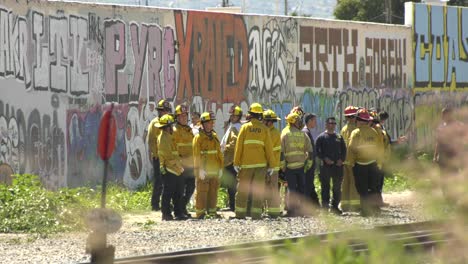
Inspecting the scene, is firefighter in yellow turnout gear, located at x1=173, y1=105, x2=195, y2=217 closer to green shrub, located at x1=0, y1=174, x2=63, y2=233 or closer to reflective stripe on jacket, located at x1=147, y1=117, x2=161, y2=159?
reflective stripe on jacket, located at x1=147, y1=117, x2=161, y2=159

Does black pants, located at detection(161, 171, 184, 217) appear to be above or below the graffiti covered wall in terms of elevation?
below

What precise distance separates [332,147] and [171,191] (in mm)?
3035

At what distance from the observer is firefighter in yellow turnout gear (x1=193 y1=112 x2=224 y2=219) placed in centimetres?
1880

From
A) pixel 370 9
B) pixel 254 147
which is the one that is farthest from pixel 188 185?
pixel 370 9

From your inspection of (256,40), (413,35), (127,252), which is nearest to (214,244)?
(127,252)

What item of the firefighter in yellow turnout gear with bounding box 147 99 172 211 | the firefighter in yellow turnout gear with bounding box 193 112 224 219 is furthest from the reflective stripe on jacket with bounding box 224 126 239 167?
the firefighter in yellow turnout gear with bounding box 147 99 172 211

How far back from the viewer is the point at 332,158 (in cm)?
1998

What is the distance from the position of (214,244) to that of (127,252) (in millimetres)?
1374

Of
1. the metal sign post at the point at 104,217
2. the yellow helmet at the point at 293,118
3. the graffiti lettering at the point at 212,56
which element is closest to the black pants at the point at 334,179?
the yellow helmet at the point at 293,118

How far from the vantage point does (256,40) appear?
97.2 ft

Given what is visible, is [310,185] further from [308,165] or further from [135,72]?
[135,72]

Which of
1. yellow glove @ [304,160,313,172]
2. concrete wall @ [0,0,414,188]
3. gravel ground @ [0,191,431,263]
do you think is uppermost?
concrete wall @ [0,0,414,188]

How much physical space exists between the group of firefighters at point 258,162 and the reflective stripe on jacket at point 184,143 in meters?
0.01

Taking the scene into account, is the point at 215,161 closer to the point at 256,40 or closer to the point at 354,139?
the point at 354,139
